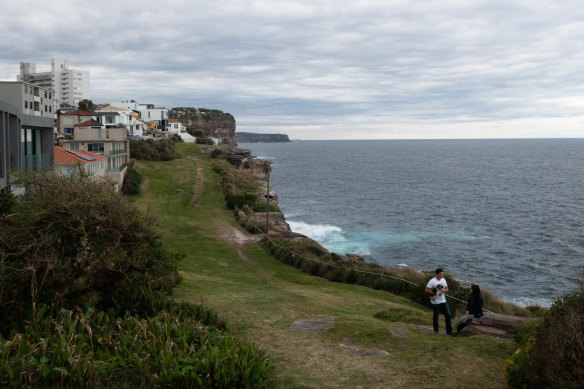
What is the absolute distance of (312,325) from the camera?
14.8 meters

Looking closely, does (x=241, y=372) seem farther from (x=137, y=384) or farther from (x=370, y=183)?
(x=370, y=183)

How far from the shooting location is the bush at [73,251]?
11.6m

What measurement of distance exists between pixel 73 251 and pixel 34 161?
17.0m

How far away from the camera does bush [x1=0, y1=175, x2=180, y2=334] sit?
11625mm

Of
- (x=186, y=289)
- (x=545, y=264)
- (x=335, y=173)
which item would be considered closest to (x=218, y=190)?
(x=545, y=264)

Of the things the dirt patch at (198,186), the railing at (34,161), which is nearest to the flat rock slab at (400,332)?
the railing at (34,161)

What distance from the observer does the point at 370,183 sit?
362 ft

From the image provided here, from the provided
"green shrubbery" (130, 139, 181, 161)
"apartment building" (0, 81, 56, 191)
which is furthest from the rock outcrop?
"green shrubbery" (130, 139, 181, 161)

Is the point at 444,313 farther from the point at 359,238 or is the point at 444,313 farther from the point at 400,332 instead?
the point at 359,238

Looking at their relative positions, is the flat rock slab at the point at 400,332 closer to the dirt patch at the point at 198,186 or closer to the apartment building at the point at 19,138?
the apartment building at the point at 19,138

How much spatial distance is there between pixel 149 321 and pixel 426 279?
57.4 ft

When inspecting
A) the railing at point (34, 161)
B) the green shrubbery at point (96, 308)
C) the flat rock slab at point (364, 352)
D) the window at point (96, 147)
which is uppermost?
the window at point (96, 147)

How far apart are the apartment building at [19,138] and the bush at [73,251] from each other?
9.23 feet

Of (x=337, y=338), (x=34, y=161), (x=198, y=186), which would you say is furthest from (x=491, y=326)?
(x=198, y=186)
